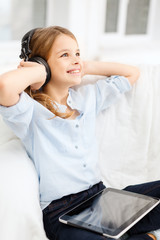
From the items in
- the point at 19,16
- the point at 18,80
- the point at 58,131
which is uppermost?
the point at 19,16

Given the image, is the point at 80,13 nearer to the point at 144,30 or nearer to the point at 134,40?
the point at 134,40

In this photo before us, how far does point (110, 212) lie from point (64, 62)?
1.88ft

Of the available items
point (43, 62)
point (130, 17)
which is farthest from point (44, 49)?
point (130, 17)

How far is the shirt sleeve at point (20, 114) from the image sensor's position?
1176mm

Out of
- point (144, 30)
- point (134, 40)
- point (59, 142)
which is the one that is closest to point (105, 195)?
point (59, 142)

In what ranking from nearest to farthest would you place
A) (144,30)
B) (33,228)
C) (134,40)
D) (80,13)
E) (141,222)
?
1. (33,228)
2. (141,222)
3. (80,13)
4. (134,40)
5. (144,30)

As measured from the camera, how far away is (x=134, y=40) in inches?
112

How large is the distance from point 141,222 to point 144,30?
2.30m

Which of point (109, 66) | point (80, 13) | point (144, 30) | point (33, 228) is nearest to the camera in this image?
point (33, 228)

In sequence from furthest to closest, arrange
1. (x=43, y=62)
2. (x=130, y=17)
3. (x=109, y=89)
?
(x=130, y=17), (x=109, y=89), (x=43, y=62)

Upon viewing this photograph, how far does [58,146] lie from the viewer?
136 cm

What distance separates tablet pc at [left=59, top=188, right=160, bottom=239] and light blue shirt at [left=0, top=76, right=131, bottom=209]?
0.32ft

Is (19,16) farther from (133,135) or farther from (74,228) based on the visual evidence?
(74,228)

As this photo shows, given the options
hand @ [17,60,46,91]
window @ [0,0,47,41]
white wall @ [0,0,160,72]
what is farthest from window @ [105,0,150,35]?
hand @ [17,60,46,91]
